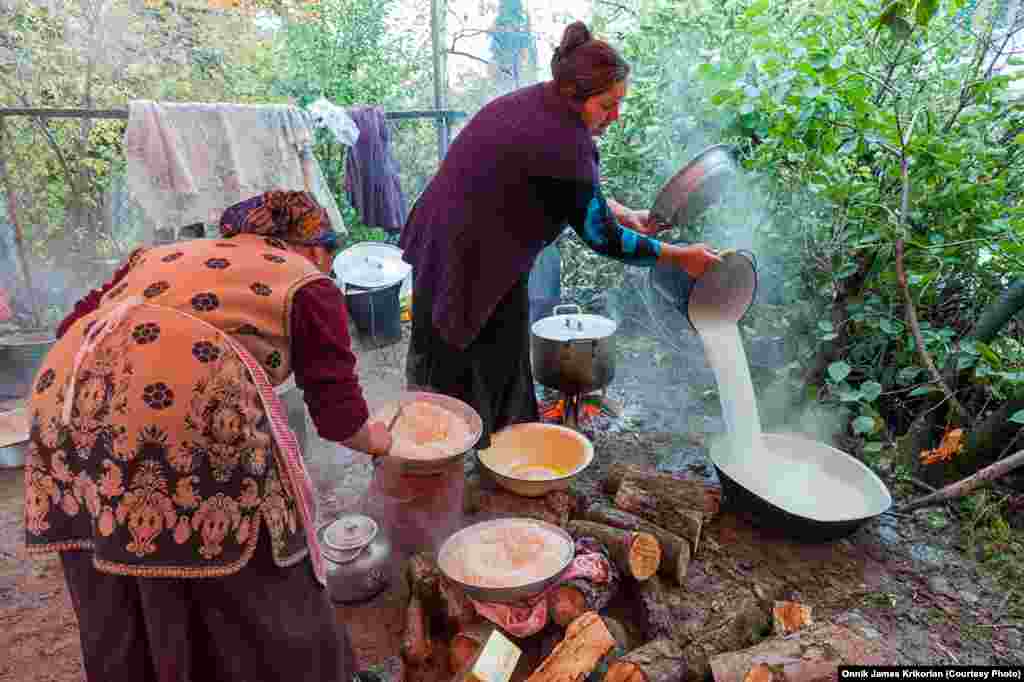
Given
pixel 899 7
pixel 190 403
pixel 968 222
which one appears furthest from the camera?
pixel 968 222

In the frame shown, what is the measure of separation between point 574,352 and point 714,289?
2.78ft

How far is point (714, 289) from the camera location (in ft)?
10.4

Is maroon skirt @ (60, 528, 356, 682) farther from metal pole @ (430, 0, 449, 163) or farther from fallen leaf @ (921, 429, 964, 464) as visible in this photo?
metal pole @ (430, 0, 449, 163)

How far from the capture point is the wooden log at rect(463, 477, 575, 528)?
283 centimetres

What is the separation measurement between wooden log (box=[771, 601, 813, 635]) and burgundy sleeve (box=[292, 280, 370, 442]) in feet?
6.06

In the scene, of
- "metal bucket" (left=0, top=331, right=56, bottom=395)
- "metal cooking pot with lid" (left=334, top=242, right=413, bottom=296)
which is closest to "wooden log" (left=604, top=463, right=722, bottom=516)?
"metal cooking pot with lid" (left=334, top=242, right=413, bottom=296)

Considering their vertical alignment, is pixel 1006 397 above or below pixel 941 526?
above

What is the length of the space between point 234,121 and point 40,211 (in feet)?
9.35

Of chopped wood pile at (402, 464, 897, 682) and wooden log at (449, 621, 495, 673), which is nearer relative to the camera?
chopped wood pile at (402, 464, 897, 682)

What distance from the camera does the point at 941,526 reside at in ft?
10.2

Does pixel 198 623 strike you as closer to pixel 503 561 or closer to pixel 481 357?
pixel 503 561

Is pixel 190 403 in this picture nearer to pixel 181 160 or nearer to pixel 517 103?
pixel 517 103

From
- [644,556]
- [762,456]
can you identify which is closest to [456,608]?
[644,556]

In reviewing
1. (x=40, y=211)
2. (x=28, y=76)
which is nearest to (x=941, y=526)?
(x=40, y=211)
